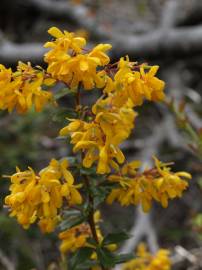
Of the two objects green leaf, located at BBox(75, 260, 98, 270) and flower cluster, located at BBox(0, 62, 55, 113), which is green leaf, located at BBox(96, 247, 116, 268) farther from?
flower cluster, located at BBox(0, 62, 55, 113)

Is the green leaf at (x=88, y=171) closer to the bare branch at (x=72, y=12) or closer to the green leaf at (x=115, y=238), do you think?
the green leaf at (x=115, y=238)

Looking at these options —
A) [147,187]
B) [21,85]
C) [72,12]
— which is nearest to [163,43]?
[72,12]

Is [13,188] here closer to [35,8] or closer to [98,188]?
[98,188]

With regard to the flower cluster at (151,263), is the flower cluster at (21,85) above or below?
above

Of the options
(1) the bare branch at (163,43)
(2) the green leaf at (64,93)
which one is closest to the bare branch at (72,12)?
(1) the bare branch at (163,43)

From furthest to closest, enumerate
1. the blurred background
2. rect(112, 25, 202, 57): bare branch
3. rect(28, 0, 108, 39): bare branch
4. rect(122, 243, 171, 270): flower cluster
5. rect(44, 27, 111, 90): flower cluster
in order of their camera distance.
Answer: rect(28, 0, 108, 39): bare branch, rect(112, 25, 202, 57): bare branch, the blurred background, rect(122, 243, 171, 270): flower cluster, rect(44, 27, 111, 90): flower cluster

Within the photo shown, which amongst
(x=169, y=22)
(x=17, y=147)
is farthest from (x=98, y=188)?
(x=169, y=22)

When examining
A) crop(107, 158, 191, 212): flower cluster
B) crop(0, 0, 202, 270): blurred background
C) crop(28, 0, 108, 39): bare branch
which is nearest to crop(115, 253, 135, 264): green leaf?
crop(107, 158, 191, 212): flower cluster
